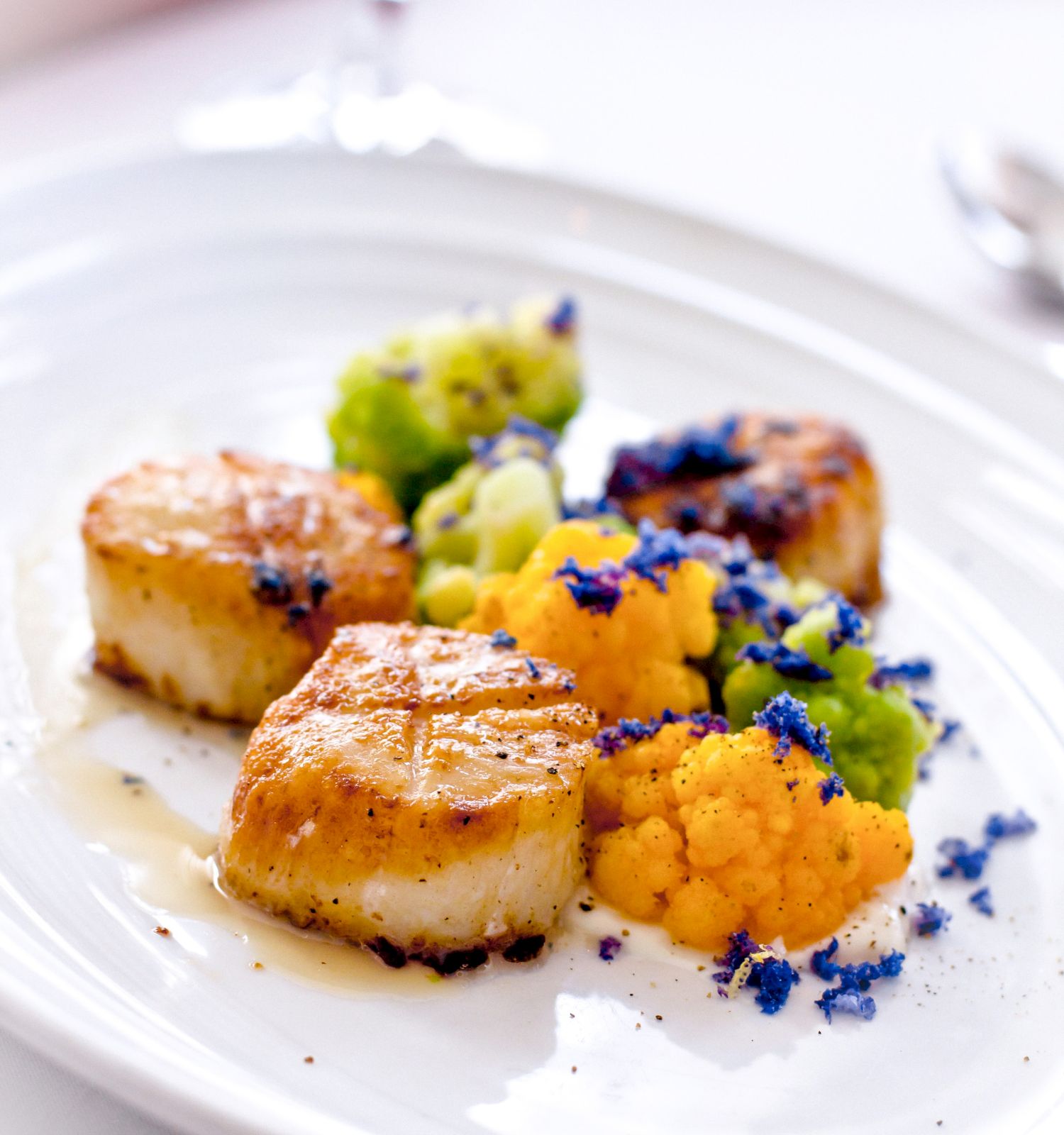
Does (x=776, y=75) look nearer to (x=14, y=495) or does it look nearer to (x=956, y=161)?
(x=956, y=161)

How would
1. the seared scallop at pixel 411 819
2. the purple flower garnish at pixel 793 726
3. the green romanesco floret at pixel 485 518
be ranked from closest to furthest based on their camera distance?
1. the seared scallop at pixel 411 819
2. the purple flower garnish at pixel 793 726
3. the green romanesco floret at pixel 485 518

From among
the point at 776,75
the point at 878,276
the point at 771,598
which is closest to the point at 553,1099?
the point at 771,598

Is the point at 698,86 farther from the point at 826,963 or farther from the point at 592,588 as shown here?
the point at 826,963

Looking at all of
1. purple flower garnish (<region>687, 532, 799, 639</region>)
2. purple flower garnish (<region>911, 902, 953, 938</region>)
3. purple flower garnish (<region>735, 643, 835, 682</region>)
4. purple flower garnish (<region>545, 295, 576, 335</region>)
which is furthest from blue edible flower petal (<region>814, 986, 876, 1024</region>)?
purple flower garnish (<region>545, 295, 576, 335</region>)

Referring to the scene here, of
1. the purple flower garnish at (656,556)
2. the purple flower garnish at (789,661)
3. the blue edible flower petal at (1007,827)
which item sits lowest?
the blue edible flower petal at (1007,827)

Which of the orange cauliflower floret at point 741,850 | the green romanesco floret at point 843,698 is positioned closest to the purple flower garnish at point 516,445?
the green romanesco floret at point 843,698

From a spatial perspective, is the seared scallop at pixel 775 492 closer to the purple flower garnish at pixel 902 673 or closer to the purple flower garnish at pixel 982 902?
the purple flower garnish at pixel 902 673

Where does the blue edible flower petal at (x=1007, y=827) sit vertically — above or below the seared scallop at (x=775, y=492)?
below
